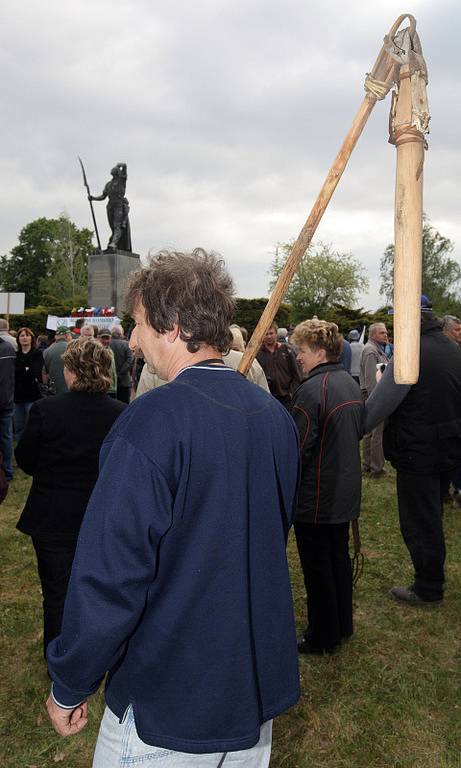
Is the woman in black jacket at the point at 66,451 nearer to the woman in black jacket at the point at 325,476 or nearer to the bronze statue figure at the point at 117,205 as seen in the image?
the woman in black jacket at the point at 325,476

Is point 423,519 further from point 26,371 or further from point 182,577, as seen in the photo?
point 26,371

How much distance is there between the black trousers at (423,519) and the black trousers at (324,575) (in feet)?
2.28

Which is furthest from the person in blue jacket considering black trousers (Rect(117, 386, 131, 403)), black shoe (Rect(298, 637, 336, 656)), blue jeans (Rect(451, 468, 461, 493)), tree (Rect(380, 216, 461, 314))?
tree (Rect(380, 216, 461, 314))

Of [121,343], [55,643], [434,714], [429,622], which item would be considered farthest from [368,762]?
[121,343]

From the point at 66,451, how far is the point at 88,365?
1.53ft

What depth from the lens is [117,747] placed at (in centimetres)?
146

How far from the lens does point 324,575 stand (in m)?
3.65

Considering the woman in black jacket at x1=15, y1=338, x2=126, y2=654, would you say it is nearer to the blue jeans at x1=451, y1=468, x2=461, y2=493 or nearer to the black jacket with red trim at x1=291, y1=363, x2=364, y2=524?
the black jacket with red trim at x1=291, y1=363, x2=364, y2=524

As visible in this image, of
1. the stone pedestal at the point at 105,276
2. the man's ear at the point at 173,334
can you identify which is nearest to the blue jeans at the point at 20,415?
the man's ear at the point at 173,334

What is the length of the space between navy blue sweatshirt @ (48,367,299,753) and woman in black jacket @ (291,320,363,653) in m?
2.17

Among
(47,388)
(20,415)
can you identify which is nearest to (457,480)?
(20,415)

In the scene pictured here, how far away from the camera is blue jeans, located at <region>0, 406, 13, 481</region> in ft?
25.4

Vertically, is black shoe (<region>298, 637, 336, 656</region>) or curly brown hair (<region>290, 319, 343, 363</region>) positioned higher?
curly brown hair (<region>290, 319, 343, 363</region>)

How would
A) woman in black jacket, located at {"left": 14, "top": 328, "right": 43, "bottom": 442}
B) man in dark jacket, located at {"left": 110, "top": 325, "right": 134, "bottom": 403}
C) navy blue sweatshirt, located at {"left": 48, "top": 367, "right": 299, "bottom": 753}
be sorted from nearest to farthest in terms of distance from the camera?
navy blue sweatshirt, located at {"left": 48, "top": 367, "right": 299, "bottom": 753} → woman in black jacket, located at {"left": 14, "top": 328, "right": 43, "bottom": 442} → man in dark jacket, located at {"left": 110, "top": 325, "right": 134, "bottom": 403}
